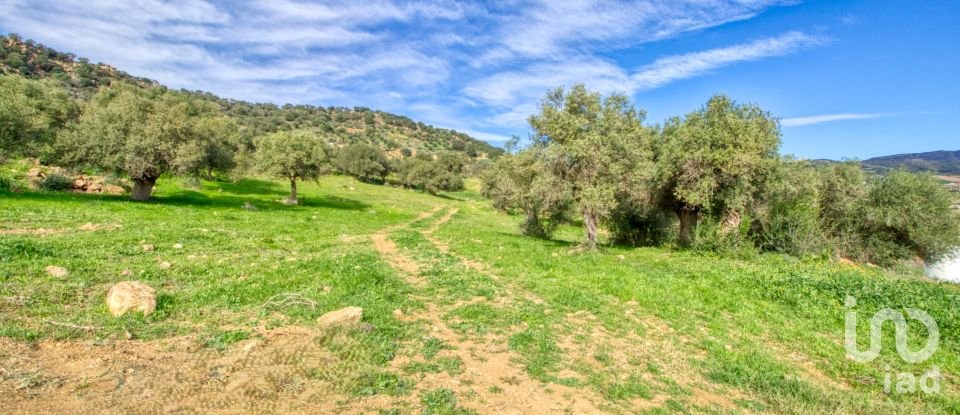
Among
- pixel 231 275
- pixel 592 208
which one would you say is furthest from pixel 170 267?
pixel 592 208

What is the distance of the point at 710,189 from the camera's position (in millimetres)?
23500

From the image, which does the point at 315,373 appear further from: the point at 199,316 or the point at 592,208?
the point at 592,208

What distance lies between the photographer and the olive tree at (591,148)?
66.0ft

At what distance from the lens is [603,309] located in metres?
11.8

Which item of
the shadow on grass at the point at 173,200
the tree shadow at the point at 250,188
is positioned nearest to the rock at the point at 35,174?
the shadow on grass at the point at 173,200

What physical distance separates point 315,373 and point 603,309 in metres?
7.98

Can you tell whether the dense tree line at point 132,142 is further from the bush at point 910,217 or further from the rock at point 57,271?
the bush at point 910,217

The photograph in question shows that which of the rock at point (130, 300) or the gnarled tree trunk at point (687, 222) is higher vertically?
the gnarled tree trunk at point (687, 222)

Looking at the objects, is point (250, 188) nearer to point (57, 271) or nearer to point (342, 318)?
point (57, 271)

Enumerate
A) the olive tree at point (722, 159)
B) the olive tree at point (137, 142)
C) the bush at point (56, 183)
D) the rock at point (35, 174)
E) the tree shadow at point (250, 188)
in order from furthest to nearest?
1. the tree shadow at point (250, 188)
2. the rock at point (35, 174)
3. the bush at point (56, 183)
4. the olive tree at point (137, 142)
5. the olive tree at point (722, 159)

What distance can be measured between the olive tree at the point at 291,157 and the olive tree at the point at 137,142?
7554 millimetres

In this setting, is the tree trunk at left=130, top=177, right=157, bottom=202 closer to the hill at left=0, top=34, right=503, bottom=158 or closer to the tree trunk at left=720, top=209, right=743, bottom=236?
the tree trunk at left=720, top=209, right=743, bottom=236

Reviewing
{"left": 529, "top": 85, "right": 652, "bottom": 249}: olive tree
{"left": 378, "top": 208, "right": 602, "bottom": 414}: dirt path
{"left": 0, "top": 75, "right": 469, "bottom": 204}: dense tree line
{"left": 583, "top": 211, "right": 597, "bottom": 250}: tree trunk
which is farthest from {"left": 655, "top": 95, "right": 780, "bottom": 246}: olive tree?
{"left": 0, "top": 75, "right": 469, "bottom": 204}: dense tree line

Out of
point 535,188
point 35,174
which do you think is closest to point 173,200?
point 35,174
